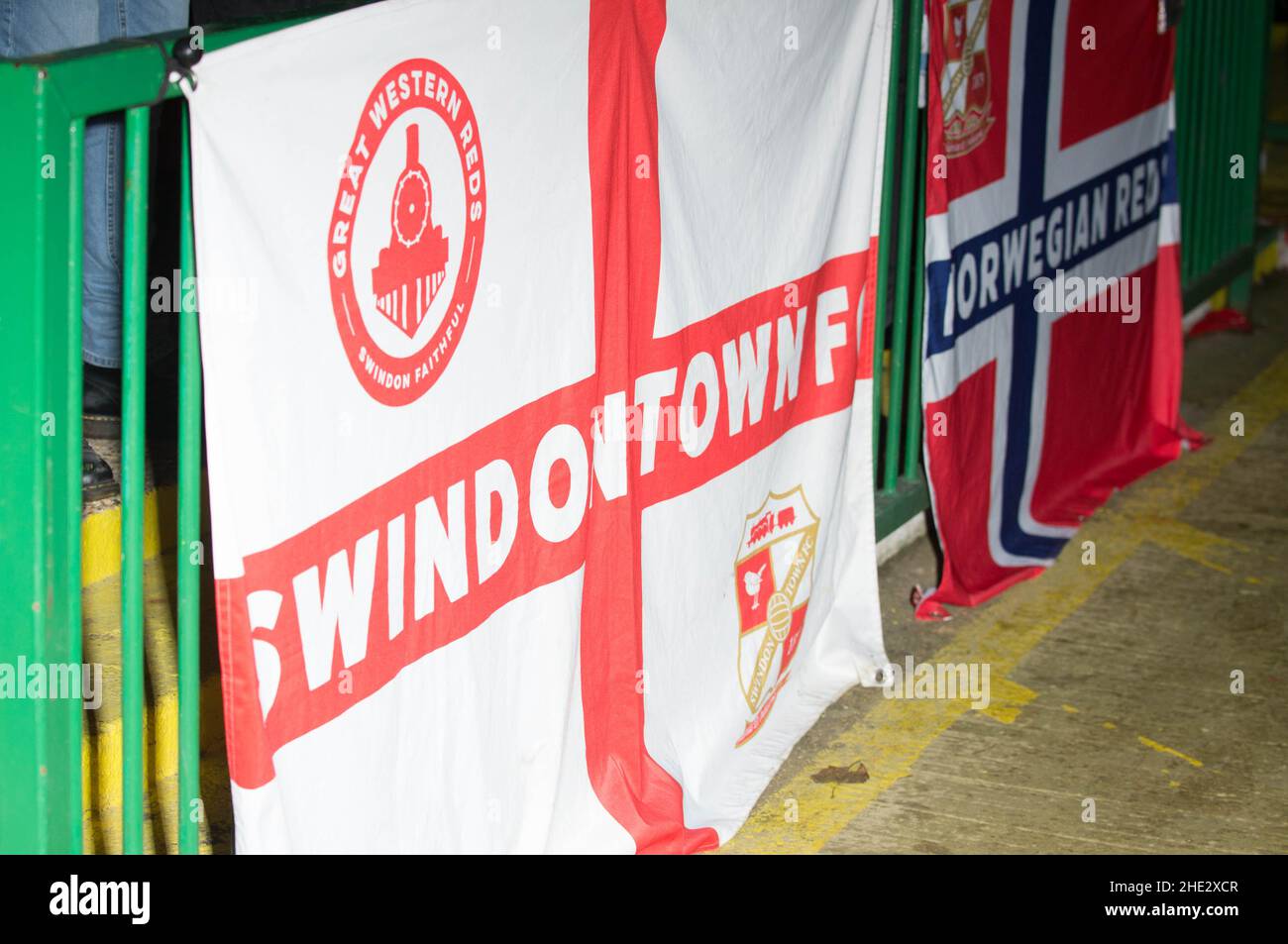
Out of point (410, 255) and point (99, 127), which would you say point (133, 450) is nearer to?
point (410, 255)

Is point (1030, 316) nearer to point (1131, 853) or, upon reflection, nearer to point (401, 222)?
point (1131, 853)

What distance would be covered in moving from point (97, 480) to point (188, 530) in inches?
49.0

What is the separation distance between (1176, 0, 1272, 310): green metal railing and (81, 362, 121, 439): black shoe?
409 cm

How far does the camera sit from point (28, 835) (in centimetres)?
207

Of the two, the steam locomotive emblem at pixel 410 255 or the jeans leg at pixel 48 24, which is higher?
the jeans leg at pixel 48 24

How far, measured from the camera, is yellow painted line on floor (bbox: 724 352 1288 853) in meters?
3.42

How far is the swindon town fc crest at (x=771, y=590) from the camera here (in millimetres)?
3570

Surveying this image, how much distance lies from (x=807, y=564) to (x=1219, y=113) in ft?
12.9

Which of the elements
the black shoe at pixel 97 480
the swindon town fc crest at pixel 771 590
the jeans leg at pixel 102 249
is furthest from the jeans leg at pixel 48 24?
the swindon town fc crest at pixel 771 590

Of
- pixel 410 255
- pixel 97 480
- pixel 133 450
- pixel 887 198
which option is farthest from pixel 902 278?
pixel 133 450

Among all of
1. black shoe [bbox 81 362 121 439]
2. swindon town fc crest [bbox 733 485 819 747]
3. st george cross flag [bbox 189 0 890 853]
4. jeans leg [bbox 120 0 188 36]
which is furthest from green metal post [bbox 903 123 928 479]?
black shoe [bbox 81 362 121 439]

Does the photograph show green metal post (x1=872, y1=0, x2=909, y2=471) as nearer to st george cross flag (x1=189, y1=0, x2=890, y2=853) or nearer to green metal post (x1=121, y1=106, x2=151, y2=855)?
st george cross flag (x1=189, y1=0, x2=890, y2=853)

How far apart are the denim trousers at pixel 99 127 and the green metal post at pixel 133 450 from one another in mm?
1139

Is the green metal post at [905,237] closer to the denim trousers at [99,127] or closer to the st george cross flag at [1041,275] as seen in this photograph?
the st george cross flag at [1041,275]
